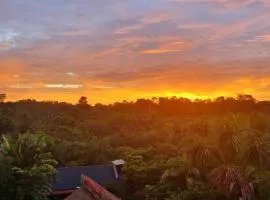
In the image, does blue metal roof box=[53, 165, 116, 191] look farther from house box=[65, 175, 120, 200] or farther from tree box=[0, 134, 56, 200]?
house box=[65, 175, 120, 200]

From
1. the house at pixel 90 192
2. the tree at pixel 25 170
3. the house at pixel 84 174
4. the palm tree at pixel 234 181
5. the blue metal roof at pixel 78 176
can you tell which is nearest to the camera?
the house at pixel 90 192

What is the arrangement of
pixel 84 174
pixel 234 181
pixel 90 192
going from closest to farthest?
pixel 234 181 → pixel 90 192 → pixel 84 174

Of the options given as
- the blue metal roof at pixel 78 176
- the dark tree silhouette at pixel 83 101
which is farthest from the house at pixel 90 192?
the dark tree silhouette at pixel 83 101

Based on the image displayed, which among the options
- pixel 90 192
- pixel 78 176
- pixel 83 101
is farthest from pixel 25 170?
pixel 83 101

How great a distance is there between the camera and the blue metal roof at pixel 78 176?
39.8 m

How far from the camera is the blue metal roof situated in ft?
131

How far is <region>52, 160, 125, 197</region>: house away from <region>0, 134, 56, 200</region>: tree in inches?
208

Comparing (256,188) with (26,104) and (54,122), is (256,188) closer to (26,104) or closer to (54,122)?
(54,122)

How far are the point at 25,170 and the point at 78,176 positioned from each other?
8.86m

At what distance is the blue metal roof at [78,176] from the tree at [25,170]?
18.4 feet

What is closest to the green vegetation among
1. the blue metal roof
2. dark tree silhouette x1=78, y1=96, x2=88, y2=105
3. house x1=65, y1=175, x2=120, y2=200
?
the blue metal roof

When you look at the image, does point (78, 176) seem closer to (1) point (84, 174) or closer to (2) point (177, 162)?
(1) point (84, 174)

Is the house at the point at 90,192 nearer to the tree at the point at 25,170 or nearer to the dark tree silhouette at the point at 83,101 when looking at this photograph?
the tree at the point at 25,170

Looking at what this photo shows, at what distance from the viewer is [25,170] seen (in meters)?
32.2
